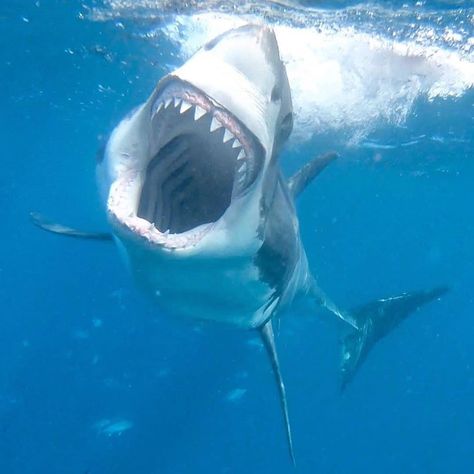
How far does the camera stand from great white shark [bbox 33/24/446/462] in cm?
334

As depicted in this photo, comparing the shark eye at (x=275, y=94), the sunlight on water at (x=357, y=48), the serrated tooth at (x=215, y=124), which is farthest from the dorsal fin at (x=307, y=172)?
the sunlight on water at (x=357, y=48)

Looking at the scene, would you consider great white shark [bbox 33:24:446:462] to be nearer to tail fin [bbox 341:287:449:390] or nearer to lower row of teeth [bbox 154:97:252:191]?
lower row of teeth [bbox 154:97:252:191]

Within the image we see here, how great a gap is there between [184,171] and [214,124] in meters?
1.50

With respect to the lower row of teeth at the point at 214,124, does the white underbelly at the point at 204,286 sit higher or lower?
lower

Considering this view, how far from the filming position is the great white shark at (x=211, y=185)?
3344mm

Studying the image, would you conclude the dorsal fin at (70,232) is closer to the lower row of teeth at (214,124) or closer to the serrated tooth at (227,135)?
the lower row of teeth at (214,124)

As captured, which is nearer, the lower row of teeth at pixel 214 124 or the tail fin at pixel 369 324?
the lower row of teeth at pixel 214 124

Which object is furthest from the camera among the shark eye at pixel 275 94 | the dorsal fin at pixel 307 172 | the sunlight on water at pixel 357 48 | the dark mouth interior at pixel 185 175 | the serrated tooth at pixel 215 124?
the sunlight on water at pixel 357 48

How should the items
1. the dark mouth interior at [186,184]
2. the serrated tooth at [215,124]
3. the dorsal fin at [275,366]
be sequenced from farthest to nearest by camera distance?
the dorsal fin at [275,366]
the dark mouth interior at [186,184]
the serrated tooth at [215,124]

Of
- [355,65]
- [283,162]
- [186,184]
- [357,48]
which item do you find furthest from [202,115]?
[283,162]

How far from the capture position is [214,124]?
3322mm

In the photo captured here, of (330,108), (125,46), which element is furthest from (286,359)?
(125,46)

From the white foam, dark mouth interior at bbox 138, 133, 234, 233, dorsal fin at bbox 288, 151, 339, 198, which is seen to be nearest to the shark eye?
dark mouth interior at bbox 138, 133, 234, 233

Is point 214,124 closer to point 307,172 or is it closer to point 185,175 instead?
point 185,175
